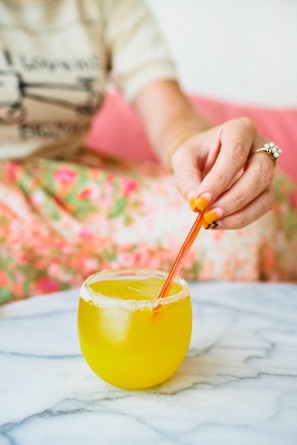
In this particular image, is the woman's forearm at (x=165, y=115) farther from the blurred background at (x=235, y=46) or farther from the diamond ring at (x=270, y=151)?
the blurred background at (x=235, y=46)

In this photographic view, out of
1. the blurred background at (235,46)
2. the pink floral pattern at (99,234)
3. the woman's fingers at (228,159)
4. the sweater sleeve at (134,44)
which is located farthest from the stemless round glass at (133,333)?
the blurred background at (235,46)

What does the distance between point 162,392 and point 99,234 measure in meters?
0.44

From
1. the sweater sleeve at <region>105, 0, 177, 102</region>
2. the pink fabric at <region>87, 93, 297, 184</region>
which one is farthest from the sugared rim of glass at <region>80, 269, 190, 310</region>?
the pink fabric at <region>87, 93, 297, 184</region>

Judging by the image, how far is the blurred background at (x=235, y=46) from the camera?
1.88 m

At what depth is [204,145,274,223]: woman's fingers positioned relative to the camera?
0.61 meters

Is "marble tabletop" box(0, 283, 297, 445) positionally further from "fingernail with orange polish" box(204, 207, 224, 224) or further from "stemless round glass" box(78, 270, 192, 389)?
"fingernail with orange polish" box(204, 207, 224, 224)

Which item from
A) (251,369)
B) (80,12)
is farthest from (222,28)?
(251,369)

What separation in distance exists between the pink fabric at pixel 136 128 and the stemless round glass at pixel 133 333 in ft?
3.45

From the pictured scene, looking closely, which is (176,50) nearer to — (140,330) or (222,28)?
(222,28)

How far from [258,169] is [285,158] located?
3.06 feet

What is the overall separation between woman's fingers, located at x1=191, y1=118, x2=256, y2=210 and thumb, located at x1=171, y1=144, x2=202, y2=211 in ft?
0.06

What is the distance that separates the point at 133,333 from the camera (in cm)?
54

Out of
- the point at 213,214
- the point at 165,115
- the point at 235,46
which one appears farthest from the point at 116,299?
the point at 235,46

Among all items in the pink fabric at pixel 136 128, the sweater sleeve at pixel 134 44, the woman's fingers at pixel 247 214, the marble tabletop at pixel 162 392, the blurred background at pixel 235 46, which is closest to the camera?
the marble tabletop at pixel 162 392
